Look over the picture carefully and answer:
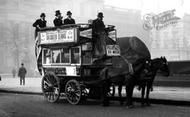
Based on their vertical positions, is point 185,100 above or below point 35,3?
below

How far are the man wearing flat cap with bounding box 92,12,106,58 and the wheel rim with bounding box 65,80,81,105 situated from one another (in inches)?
49.7

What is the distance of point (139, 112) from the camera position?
35.9ft

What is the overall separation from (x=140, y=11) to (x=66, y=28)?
81747mm

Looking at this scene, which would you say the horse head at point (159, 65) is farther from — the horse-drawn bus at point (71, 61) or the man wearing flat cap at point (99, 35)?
the man wearing flat cap at point (99, 35)

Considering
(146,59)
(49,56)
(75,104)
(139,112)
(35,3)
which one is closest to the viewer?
(139,112)

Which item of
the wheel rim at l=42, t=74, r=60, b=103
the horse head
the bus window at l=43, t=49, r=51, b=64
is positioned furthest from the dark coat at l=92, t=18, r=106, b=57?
the bus window at l=43, t=49, r=51, b=64

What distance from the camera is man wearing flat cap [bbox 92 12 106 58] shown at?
12930 millimetres

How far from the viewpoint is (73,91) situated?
13211 millimetres

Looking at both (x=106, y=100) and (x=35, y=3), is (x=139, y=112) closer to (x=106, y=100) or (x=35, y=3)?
(x=106, y=100)

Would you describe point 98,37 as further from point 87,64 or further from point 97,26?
point 87,64

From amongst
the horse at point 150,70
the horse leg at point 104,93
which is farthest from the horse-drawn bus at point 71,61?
the horse at point 150,70

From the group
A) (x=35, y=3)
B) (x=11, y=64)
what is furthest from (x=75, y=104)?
(x=35, y=3)

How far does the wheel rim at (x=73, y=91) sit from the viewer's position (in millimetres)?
13019

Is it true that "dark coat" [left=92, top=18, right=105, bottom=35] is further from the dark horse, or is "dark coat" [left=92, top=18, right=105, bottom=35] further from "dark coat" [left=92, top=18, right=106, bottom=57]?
the dark horse
